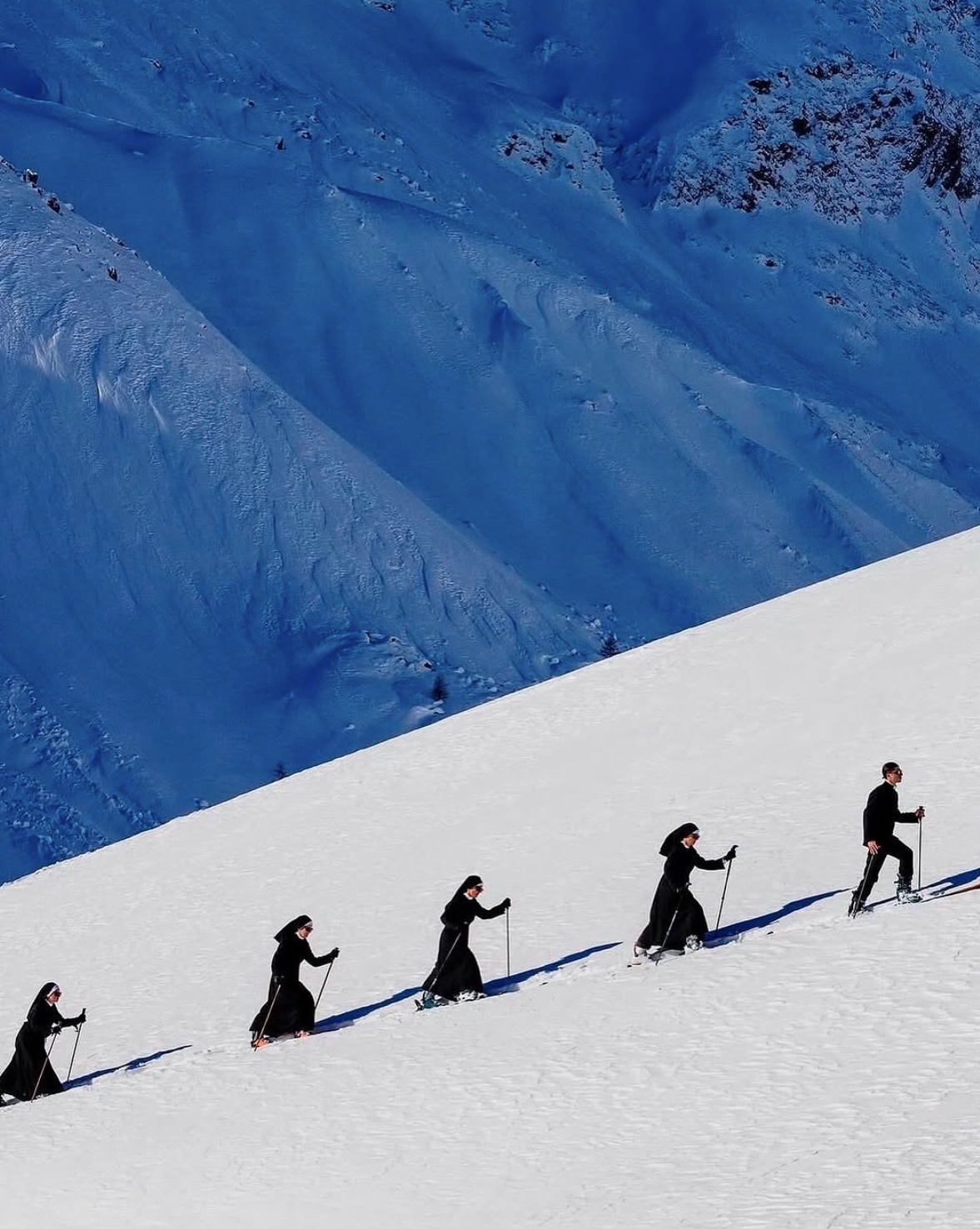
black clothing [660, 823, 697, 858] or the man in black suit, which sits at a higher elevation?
the man in black suit

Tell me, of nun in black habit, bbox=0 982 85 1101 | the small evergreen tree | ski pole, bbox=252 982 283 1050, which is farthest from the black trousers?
the small evergreen tree

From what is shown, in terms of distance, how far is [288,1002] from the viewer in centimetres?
1471

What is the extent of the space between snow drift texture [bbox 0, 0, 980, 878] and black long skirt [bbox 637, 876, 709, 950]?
17.3 metres

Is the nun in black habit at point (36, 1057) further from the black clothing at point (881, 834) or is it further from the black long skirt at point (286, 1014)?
the black clothing at point (881, 834)

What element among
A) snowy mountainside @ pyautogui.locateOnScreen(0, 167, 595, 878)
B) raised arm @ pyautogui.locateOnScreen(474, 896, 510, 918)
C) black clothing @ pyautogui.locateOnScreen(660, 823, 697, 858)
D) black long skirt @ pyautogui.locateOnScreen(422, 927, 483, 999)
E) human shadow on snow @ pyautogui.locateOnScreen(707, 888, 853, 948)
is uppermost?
black clothing @ pyautogui.locateOnScreen(660, 823, 697, 858)

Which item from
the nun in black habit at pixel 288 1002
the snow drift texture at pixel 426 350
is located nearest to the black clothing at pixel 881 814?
the nun in black habit at pixel 288 1002

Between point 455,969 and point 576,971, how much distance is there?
93 cm

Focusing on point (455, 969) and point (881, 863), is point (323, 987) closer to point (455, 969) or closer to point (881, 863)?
point (455, 969)

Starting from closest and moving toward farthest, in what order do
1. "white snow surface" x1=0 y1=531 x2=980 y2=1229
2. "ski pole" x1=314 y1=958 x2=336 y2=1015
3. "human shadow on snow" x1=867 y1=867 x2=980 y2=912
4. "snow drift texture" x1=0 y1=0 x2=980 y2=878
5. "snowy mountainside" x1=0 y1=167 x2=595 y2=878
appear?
"white snow surface" x1=0 y1=531 x2=980 y2=1229 → "human shadow on snow" x1=867 y1=867 x2=980 y2=912 → "ski pole" x1=314 y1=958 x2=336 y2=1015 → "snowy mountainside" x1=0 y1=167 x2=595 y2=878 → "snow drift texture" x1=0 y1=0 x2=980 y2=878

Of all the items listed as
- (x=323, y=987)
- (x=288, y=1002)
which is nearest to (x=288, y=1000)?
(x=288, y=1002)

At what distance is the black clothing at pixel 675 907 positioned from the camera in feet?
47.1

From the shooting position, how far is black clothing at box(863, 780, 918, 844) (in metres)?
14.4

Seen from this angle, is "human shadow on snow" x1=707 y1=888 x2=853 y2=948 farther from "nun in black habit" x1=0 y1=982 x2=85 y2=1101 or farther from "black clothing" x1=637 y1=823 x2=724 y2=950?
"nun in black habit" x1=0 y1=982 x2=85 y2=1101

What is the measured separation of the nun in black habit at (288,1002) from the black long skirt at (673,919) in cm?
233
